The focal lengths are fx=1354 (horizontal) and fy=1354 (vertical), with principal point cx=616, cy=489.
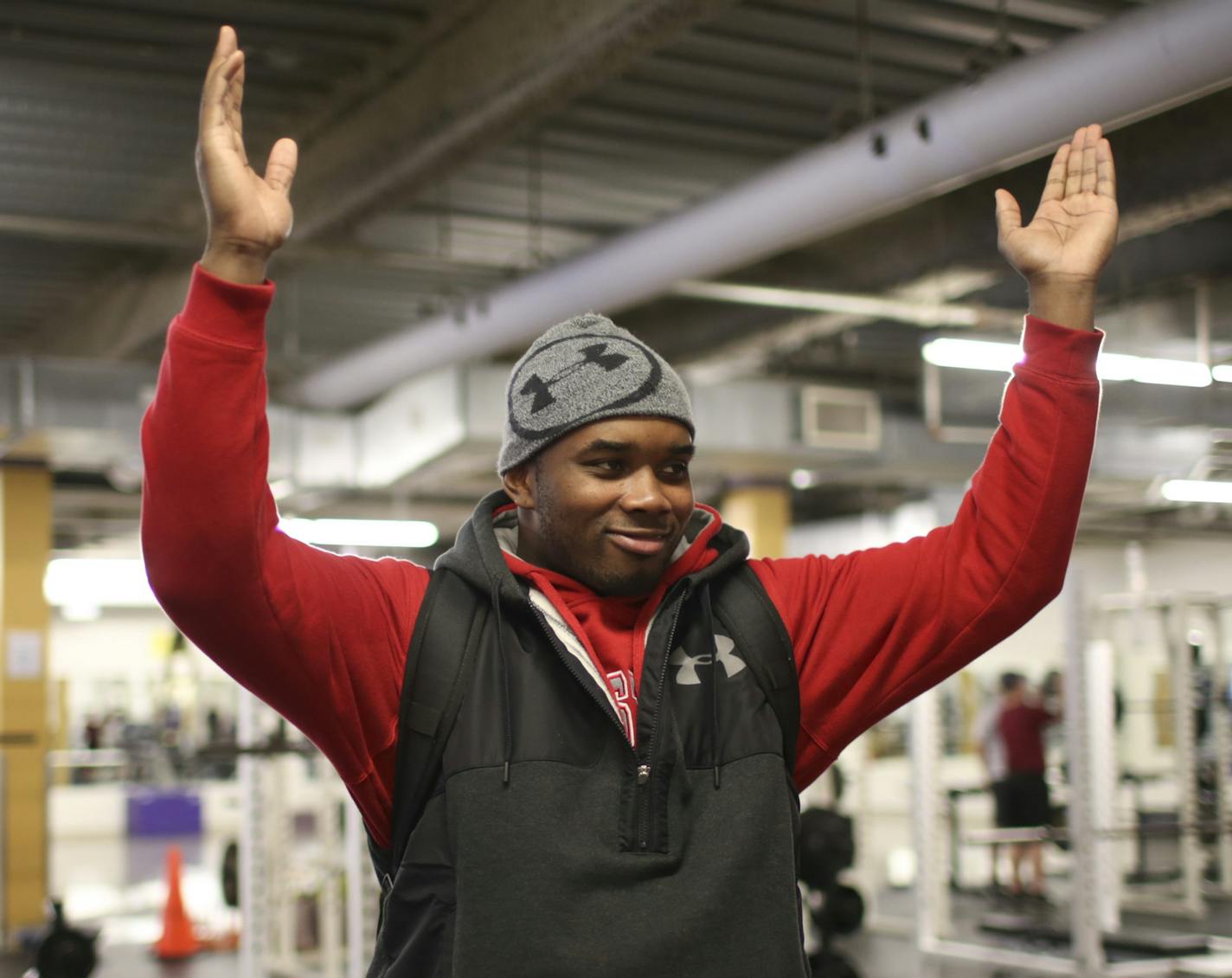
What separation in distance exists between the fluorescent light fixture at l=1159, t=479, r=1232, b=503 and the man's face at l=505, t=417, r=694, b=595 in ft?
20.3

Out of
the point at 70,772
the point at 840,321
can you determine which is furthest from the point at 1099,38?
the point at 70,772

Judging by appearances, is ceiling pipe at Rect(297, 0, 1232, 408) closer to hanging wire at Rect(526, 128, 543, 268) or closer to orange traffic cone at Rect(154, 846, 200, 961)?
hanging wire at Rect(526, 128, 543, 268)

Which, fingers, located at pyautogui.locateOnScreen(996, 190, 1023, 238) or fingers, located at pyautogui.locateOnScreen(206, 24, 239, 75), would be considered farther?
fingers, located at pyautogui.locateOnScreen(996, 190, 1023, 238)

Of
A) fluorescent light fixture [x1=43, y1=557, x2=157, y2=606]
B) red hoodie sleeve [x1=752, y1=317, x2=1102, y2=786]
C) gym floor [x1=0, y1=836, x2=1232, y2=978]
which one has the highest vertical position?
fluorescent light fixture [x1=43, y1=557, x2=157, y2=606]

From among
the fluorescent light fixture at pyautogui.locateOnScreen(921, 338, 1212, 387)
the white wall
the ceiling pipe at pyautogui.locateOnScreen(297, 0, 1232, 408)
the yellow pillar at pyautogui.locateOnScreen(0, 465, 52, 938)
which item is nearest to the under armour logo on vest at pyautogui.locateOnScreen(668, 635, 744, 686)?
the ceiling pipe at pyautogui.locateOnScreen(297, 0, 1232, 408)

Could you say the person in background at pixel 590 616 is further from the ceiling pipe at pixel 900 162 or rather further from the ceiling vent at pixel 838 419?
the ceiling vent at pixel 838 419

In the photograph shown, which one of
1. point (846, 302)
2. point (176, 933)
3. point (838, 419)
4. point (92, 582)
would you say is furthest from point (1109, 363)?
point (92, 582)

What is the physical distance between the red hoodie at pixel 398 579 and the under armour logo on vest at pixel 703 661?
45 mm

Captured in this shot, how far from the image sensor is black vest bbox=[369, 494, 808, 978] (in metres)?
1.25

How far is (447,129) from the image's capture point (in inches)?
163

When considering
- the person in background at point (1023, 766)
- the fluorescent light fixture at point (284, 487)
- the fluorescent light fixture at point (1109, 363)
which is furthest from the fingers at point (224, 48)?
the person in background at point (1023, 766)

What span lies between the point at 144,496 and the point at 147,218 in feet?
17.3

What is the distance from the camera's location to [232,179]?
3.86 ft

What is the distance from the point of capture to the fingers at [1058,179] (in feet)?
4.96
